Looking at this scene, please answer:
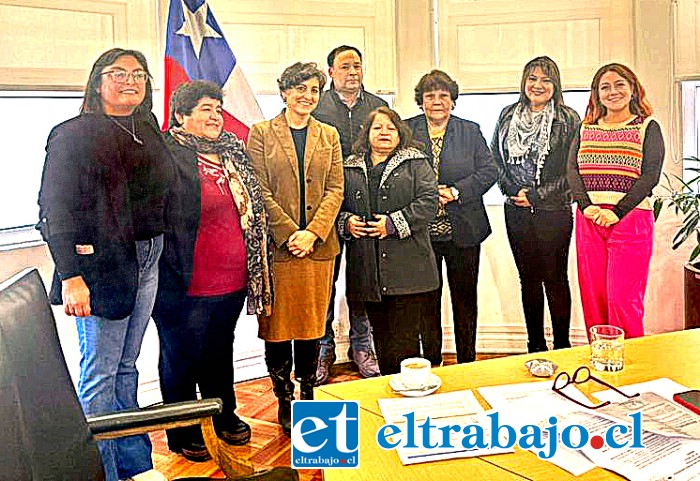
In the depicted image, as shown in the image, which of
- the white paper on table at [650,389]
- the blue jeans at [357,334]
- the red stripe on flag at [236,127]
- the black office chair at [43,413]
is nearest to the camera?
the black office chair at [43,413]

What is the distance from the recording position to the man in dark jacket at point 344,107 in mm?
3426

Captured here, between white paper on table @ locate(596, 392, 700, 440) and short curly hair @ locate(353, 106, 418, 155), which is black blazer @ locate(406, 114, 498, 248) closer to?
short curly hair @ locate(353, 106, 418, 155)

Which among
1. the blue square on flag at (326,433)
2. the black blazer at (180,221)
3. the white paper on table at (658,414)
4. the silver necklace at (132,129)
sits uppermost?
the silver necklace at (132,129)

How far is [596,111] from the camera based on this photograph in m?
3.68

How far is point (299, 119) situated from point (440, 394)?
66.0 inches

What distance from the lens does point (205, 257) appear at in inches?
118

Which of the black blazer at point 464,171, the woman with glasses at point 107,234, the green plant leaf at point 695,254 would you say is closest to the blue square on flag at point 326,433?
the woman with glasses at point 107,234

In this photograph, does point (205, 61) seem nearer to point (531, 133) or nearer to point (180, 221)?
point (180, 221)

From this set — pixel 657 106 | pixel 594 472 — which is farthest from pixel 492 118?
pixel 594 472

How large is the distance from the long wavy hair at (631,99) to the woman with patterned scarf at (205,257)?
66.9 inches

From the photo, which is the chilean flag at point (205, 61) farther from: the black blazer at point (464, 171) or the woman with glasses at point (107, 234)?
the black blazer at point (464, 171)

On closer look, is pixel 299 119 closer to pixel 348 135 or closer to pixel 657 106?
pixel 348 135

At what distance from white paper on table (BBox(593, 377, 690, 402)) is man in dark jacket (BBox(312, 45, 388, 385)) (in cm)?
184

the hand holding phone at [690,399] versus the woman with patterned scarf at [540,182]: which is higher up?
the woman with patterned scarf at [540,182]
